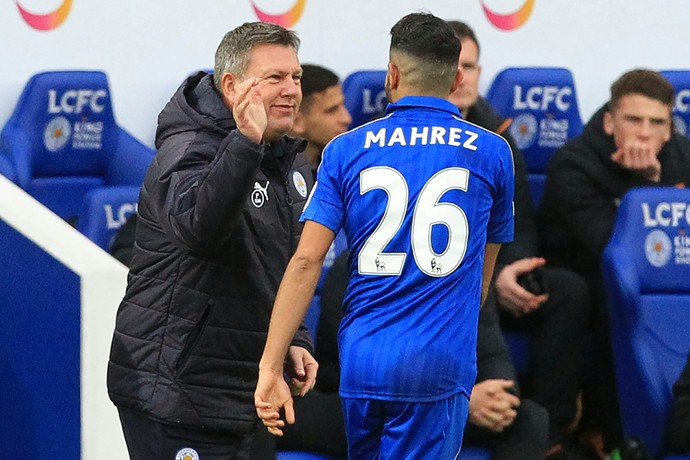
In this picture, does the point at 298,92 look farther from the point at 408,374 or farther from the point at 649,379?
the point at 649,379

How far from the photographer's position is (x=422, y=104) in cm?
334

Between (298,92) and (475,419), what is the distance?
5.91ft

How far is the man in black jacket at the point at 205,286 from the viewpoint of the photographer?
3.23 metres

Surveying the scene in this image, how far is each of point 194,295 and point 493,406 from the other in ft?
5.70

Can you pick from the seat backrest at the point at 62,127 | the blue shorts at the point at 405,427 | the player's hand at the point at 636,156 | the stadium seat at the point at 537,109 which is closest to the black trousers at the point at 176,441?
the blue shorts at the point at 405,427

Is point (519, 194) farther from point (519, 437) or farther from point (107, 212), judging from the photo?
point (107, 212)

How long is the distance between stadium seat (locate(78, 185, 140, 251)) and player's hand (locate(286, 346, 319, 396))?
1.83m

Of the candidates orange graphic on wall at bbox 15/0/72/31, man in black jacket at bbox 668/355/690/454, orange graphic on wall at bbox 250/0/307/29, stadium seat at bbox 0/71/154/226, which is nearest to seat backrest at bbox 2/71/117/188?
stadium seat at bbox 0/71/154/226

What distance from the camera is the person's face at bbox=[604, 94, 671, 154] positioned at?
584 cm

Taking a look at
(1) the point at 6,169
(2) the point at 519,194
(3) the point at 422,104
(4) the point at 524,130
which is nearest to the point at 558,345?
(2) the point at 519,194

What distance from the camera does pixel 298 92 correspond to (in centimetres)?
330

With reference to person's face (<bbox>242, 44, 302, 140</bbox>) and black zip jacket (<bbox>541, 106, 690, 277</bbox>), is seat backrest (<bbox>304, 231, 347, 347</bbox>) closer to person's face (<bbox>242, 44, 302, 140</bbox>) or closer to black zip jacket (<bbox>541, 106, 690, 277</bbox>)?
black zip jacket (<bbox>541, 106, 690, 277</bbox>)

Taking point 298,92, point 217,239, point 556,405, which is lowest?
point 556,405

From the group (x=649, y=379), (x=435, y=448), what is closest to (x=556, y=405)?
(x=649, y=379)
